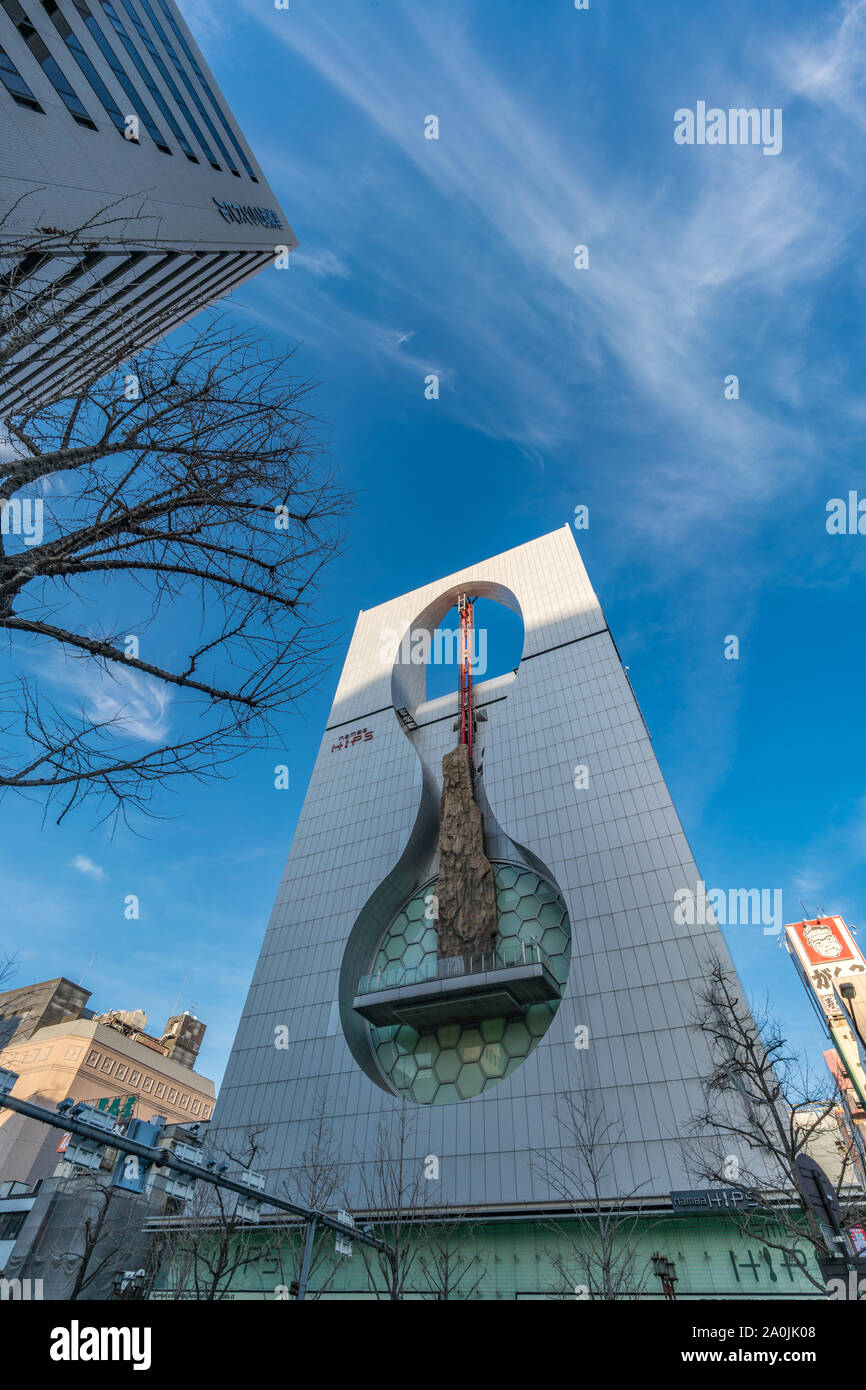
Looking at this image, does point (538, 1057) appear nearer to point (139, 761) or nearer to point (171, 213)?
point (139, 761)

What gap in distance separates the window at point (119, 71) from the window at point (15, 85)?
7.44m

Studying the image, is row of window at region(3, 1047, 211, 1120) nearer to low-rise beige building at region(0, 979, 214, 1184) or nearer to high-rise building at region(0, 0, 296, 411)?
low-rise beige building at region(0, 979, 214, 1184)

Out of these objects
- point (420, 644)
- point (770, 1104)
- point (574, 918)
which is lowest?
point (770, 1104)

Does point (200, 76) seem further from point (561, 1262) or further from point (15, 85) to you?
point (561, 1262)

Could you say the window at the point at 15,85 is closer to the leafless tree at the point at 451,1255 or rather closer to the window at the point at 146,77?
the window at the point at 146,77

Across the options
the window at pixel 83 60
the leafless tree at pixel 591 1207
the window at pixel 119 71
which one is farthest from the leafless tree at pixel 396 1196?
the window at pixel 119 71

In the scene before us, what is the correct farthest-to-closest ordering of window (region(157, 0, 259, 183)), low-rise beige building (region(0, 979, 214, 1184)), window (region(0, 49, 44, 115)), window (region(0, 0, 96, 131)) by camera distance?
low-rise beige building (region(0, 979, 214, 1184)) < window (region(157, 0, 259, 183)) < window (region(0, 0, 96, 131)) < window (region(0, 49, 44, 115))

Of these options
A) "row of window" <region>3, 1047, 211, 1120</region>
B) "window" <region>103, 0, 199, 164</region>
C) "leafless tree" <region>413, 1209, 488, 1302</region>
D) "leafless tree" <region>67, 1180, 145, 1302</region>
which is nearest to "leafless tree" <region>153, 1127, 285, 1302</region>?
"leafless tree" <region>67, 1180, 145, 1302</region>

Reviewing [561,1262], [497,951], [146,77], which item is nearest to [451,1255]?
[561,1262]

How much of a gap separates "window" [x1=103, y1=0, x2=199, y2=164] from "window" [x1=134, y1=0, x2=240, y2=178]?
13.8 ft

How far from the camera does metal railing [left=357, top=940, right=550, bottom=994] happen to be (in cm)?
1922
